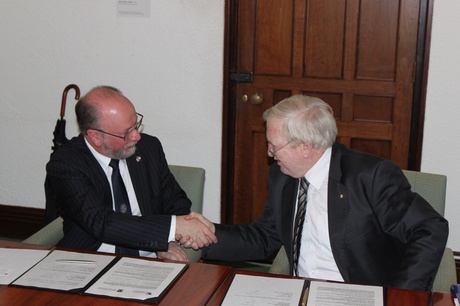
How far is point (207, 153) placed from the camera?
14.7 feet

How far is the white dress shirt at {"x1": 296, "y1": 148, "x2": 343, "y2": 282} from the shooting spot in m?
2.67

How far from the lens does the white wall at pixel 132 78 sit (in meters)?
4.28

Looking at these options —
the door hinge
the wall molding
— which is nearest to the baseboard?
the wall molding

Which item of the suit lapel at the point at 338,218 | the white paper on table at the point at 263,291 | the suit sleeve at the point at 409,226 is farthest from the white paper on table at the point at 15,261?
the suit sleeve at the point at 409,226

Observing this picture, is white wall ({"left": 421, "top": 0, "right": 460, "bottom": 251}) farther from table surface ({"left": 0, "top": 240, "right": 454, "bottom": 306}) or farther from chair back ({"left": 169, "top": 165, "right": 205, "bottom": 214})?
table surface ({"left": 0, "top": 240, "right": 454, "bottom": 306})

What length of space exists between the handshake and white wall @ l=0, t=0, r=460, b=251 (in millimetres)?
1608

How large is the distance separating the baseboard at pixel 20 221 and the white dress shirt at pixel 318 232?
8.68 ft

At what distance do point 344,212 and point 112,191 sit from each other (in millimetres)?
1012

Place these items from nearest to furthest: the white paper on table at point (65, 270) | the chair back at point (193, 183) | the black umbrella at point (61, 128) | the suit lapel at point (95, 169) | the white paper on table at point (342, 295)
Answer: the white paper on table at point (342, 295) → the white paper on table at point (65, 270) → the suit lapel at point (95, 169) → the chair back at point (193, 183) → the black umbrella at point (61, 128)

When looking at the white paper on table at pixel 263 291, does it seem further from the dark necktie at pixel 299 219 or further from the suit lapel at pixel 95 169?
the suit lapel at pixel 95 169

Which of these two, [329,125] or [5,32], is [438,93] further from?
[5,32]

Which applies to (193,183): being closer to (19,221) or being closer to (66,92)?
(66,92)

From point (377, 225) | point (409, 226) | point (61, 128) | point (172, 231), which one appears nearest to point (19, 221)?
point (61, 128)

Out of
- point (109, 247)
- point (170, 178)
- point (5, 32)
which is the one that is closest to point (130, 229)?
point (109, 247)
